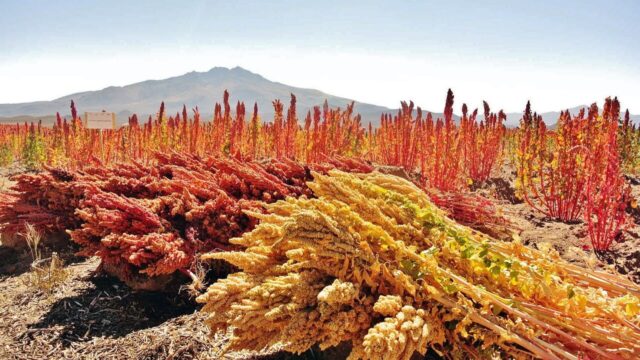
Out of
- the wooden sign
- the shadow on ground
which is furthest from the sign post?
the shadow on ground

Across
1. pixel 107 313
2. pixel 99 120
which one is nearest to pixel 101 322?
pixel 107 313

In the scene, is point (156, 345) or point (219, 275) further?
point (219, 275)

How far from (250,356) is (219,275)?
948 millimetres

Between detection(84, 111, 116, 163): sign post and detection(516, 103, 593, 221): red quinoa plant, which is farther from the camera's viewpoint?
detection(84, 111, 116, 163): sign post

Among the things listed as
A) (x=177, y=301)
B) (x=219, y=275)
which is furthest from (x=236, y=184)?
(x=177, y=301)

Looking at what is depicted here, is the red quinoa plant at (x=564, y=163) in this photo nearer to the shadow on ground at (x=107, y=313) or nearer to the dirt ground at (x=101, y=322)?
the dirt ground at (x=101, y=322)

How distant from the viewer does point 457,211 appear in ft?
10.4

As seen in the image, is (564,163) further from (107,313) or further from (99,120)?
(99,120)

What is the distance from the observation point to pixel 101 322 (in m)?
2.71

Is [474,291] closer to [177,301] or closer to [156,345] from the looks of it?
[156,345]

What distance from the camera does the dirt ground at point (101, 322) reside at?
236cm

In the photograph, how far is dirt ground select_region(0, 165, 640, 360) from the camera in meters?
2.36

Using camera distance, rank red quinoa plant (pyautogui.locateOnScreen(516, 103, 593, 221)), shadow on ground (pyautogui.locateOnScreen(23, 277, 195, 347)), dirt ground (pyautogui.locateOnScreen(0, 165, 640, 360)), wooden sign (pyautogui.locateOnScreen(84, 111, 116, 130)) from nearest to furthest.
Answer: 1. dirt ground (pyautogui.locateOnScreen(0, 165, 640, 360))
2. shadow on ground (pyautogui.locateOnScreen(23, 277, 195, 347))
3. red quinoa plant (pyautogui.locateOnScreen(516, 103, 593, 221))
4. wooden sign (pyautogui.locateOnScreen(84, 111, 116, 130))

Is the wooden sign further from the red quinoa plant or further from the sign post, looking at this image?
the red quinoa plant
